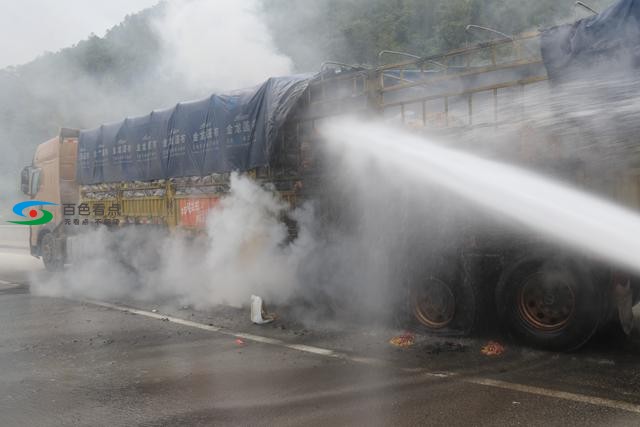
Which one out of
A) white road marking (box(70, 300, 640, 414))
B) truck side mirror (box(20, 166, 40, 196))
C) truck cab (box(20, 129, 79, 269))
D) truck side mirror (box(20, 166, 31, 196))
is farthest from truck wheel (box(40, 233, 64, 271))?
white road marking (box(70, 300, 640, 414))

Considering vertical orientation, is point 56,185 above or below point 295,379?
above

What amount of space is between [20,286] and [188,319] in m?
5.56

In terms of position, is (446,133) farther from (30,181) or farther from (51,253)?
(30,181)

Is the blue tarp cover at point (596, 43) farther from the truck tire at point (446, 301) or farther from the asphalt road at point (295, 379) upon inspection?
the asphalt road at point (295, 379)

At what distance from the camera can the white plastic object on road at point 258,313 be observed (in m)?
7.14

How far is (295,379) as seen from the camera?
4930 millimetres

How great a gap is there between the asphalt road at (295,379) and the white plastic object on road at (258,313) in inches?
4.8

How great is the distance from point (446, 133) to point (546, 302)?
1.96 m

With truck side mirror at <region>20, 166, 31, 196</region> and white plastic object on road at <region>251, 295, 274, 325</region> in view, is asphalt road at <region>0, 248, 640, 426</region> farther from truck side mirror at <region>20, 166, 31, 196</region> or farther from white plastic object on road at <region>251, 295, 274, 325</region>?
truck side mirror at <region>20, 166, 31, 196</region>

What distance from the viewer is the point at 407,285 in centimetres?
636

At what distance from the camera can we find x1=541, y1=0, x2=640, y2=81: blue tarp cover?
4.82 m

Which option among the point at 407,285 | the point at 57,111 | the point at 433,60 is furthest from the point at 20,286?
the point at 57,111

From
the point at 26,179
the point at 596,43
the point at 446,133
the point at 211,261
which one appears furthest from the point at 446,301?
the point at 26,179

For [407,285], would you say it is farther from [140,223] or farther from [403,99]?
[140,223]
